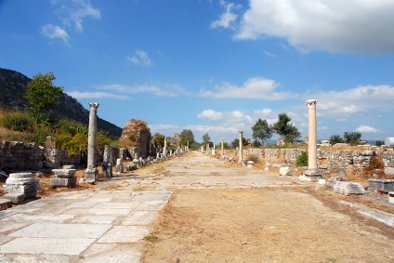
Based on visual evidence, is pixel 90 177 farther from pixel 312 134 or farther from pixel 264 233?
pixel 312 134

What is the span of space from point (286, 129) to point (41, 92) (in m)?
41.9

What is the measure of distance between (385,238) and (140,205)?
5057 millimetres

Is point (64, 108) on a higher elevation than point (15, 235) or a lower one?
higher

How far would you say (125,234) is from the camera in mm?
5426

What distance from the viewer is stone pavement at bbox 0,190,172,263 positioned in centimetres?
443

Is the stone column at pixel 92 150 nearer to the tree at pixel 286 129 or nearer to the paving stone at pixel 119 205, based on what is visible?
the paving stone at pixel 119 205

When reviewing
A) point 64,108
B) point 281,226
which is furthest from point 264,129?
point 281,226

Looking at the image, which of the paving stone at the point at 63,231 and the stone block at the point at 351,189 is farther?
the stone block at the point at 351,189

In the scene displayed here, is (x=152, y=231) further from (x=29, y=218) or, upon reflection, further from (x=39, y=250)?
(x=29, y=218)

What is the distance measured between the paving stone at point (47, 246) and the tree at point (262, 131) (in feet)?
199

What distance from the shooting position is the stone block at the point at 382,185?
32.3 ft

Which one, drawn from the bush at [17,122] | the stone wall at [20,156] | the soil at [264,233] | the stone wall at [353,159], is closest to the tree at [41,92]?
the bush at [17,122]

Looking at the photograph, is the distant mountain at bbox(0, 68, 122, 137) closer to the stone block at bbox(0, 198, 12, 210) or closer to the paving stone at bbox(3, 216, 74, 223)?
the stone block at bbox(0, 198, 12, 210)

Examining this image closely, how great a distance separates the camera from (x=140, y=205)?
26.7 ft
